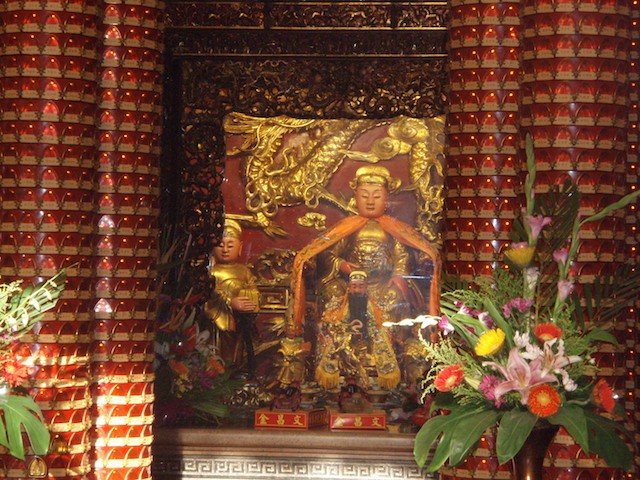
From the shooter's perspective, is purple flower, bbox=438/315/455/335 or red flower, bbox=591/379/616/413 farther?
purple flower, bbox=438/315/455/335

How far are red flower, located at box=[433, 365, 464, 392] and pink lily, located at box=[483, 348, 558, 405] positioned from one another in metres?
0.16

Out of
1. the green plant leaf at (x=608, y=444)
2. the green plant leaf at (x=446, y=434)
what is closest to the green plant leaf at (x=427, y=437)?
the green plant leaf at (x=446, y=434)

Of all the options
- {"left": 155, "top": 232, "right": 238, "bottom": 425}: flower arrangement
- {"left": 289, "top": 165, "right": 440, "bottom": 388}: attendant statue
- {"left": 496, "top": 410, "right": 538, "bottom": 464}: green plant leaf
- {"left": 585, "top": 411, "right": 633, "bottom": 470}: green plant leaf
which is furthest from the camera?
{"left": 289, "top": 165, "right": 440, "bottom": 388}: attendant statue

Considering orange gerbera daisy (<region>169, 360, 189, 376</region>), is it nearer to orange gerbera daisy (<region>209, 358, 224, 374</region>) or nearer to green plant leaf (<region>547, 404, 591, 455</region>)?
orange gerbera daisy (<region>209, 358, 224, 374</region>)

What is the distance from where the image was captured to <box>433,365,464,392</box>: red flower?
4.27 meters

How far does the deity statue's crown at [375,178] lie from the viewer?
821 centimetres

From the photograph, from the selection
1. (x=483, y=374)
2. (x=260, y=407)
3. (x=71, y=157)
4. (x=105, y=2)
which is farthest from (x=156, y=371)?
(x=483, y=374)

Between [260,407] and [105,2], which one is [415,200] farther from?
[105,2]

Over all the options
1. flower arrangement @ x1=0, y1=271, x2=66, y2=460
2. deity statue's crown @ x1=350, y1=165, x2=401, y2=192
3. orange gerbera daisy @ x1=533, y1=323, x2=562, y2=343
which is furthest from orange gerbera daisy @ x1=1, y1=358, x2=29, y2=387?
deity statue's crown @ x1=350, y1=165, x2=401, y2=192

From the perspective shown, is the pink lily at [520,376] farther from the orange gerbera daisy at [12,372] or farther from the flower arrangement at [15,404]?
the orange gerbera daisy at [12,372]

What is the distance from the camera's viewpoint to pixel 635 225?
677 cm

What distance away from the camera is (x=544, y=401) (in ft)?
13.4

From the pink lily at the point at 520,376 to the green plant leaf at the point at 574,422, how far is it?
4.5 inches

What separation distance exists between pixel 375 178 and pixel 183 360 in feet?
6.08
